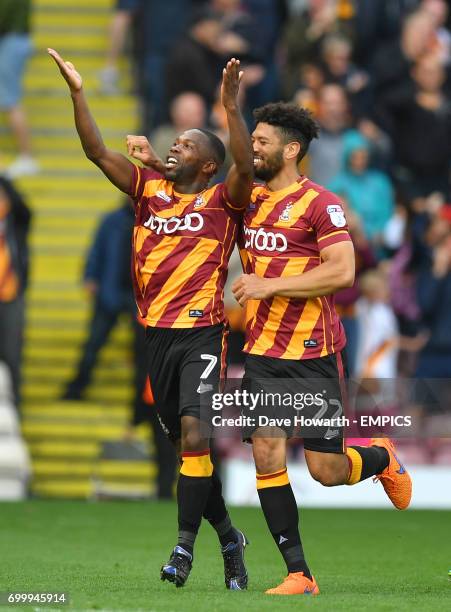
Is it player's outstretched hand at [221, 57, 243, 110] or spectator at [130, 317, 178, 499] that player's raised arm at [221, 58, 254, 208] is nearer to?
player's outstretched hand at [221, 57, 243, 110]

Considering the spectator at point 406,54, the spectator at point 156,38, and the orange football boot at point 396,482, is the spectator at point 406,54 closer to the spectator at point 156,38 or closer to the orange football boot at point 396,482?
the spectator at point 156,38

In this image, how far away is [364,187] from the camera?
16.6 m

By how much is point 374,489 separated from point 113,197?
214 inches

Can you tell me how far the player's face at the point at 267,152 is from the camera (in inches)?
340

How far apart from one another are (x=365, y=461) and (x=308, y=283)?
107 cm

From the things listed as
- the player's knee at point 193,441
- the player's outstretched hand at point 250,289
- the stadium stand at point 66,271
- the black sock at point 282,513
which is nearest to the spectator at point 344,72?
the stadium stand at point 66,271

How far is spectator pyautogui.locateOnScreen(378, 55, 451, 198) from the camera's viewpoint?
17359mm

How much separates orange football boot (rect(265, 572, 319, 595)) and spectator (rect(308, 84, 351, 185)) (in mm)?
8856

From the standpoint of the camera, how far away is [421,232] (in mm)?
16531

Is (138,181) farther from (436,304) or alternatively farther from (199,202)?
(436,304)

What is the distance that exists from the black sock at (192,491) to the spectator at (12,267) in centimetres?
731

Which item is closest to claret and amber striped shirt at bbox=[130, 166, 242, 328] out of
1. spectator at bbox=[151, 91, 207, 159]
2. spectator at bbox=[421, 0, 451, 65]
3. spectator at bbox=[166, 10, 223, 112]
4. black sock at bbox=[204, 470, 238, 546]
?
black sock at bbox=[204, 470, 238, 546]

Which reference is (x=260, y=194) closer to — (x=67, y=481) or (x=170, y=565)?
(x=170, y=565)

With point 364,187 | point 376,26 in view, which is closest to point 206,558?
point 364,187
